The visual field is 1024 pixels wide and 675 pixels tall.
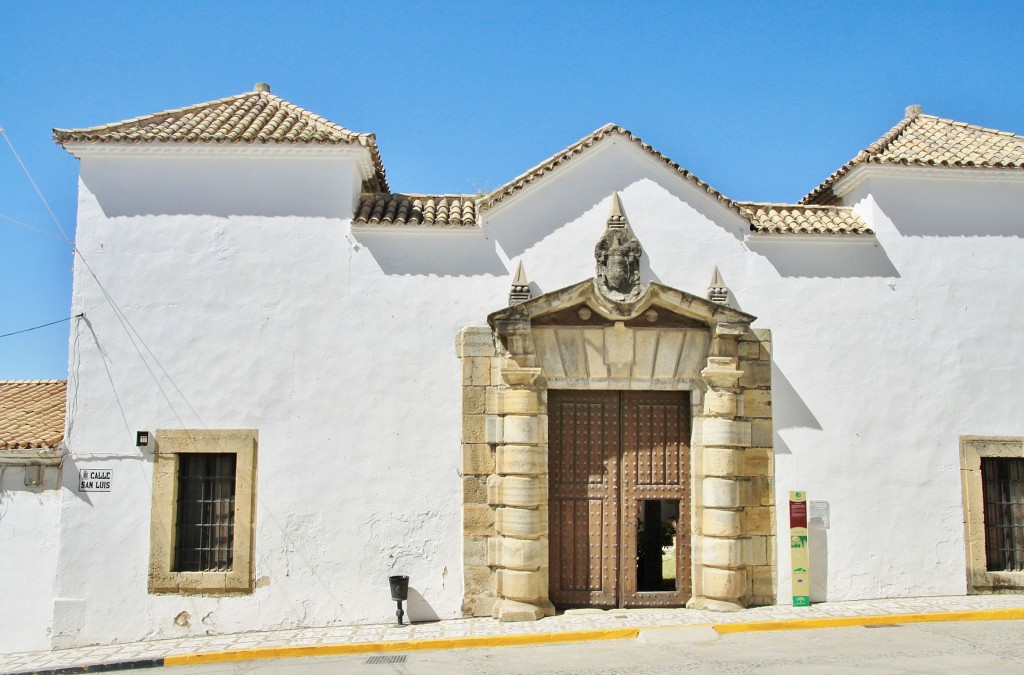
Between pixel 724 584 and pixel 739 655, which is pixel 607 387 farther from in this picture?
pixel 739 655

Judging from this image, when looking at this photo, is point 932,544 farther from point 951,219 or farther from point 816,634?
point 951,219

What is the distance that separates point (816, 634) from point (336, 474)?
5.33 meters

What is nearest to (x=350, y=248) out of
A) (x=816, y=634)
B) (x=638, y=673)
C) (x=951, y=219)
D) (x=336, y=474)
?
(x=336, y=474)

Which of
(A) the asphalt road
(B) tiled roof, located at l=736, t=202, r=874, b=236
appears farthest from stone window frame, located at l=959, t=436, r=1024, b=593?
(B) tiled roof, located at l=736, t=202, r=874, b=236

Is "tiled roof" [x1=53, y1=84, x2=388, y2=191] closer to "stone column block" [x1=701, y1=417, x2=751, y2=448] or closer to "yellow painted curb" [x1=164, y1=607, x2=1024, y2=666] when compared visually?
"stone column block" [x1=701, y1=417, x2=751, y2=448]

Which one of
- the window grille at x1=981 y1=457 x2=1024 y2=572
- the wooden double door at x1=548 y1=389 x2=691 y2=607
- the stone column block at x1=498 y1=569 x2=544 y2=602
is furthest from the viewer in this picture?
the window grille at x1=981 y1=457 x2=1024 y2=572

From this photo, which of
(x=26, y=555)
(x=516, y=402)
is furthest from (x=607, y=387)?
(x=26, y=555)

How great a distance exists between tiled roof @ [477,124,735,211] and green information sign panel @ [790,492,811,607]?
11.6 feet

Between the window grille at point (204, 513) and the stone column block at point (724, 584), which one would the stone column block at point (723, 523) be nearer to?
the stone column block at point (724, 584)

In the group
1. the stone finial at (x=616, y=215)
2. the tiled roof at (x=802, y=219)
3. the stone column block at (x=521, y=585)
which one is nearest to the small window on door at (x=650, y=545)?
the stone column block at (x=521, y=585)

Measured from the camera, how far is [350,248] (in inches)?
412

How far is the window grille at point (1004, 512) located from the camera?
35.0ft

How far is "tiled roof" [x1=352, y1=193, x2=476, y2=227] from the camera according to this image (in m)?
10.4

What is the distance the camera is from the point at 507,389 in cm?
1012
